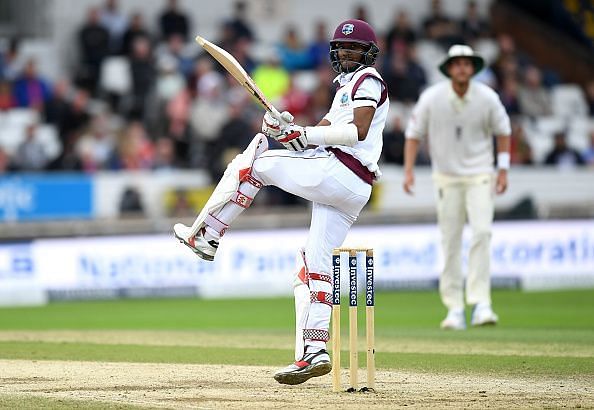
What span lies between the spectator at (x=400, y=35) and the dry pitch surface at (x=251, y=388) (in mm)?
13845

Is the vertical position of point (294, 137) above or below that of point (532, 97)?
below

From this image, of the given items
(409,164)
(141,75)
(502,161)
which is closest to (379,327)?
(409,164)

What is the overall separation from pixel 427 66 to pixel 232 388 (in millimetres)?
15573

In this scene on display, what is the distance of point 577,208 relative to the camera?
17.6 meters

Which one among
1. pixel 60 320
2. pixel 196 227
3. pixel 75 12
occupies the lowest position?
pixel 60 320

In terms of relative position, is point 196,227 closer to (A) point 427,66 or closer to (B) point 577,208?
(B) point 577,208

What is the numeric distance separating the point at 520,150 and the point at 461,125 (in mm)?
9004

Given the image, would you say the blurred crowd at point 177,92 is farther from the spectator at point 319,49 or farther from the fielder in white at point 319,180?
the fielder in white at point 319,180

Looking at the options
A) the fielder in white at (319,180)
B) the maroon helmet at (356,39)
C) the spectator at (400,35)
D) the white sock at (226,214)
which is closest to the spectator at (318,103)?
the spectator at (400,35)

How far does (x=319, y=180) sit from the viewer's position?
780 cm

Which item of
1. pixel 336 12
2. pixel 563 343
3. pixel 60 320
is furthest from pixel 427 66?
pixel 563 343

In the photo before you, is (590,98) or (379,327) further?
(590,98)

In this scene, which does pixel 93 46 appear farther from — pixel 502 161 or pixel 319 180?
pixel 319 180

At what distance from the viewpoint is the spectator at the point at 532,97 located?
22.8 meters
